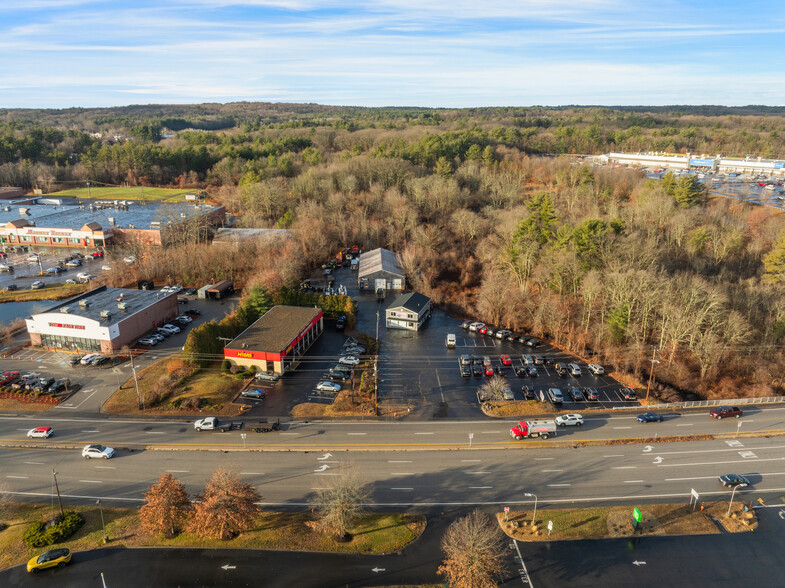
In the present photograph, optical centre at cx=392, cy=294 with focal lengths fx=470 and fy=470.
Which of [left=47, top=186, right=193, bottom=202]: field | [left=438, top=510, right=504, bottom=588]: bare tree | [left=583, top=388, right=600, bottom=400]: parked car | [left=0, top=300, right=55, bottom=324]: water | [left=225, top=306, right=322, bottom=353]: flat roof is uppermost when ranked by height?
[left=47, top=186, right=193, bottom=202]: field

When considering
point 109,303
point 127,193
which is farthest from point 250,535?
point 127,193

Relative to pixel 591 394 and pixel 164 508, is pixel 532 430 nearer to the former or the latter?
pixel 591 394

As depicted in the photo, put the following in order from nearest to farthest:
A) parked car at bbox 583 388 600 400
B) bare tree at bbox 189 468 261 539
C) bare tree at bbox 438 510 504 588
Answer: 1. bare tree at bbox 438 510 504 588
2. bare tree at bbox 189 468 261 539
3. parked car at bbox 583 388 600 400

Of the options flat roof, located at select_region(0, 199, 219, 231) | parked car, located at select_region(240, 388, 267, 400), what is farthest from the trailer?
flat roof, located at select_region(0, 199, 219, 231)

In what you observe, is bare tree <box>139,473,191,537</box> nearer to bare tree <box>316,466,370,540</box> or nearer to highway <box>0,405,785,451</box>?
bare tree <box>316,466,370,540</box>

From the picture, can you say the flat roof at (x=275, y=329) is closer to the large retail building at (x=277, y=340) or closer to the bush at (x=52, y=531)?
the large retail building at (x=277, y=340)

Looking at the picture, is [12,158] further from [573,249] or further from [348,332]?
[573,249]
